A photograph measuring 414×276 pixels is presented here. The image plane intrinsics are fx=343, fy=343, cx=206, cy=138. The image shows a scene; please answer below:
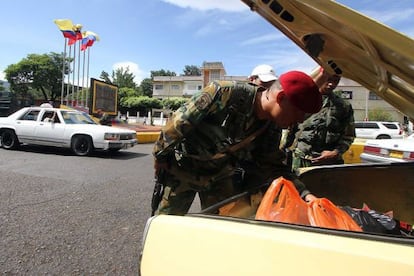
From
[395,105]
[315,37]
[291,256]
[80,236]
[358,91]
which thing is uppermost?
[358,91]

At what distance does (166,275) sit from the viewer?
44.1 inches

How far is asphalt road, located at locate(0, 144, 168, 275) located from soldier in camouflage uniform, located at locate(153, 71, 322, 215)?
3.45 feet

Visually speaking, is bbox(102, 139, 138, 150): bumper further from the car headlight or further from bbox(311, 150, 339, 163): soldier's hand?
bbox(311, 150, 339, 163): soldier's hand

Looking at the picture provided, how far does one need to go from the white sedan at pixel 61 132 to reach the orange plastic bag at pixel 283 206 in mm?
8233

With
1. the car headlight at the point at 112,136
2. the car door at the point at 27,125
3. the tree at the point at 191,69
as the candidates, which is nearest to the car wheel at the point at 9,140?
the car door at the point at 27,125

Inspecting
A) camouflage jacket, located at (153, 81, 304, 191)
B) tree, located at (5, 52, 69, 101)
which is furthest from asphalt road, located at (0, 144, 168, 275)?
tree, located at (5, 52, 69, 101)

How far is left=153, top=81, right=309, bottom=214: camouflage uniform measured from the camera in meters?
1.89

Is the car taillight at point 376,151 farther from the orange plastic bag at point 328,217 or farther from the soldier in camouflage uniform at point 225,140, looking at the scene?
the orange plastic bag at point 328,217

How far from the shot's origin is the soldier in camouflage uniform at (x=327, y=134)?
3352 millimetres

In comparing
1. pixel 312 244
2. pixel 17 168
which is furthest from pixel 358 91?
pixel 312 244

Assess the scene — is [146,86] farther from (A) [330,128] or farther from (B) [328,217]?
(B) [328,217]

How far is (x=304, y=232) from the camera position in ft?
3.43

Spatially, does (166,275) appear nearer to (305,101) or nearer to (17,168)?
(305,101)

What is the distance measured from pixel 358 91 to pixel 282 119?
50265 mm
